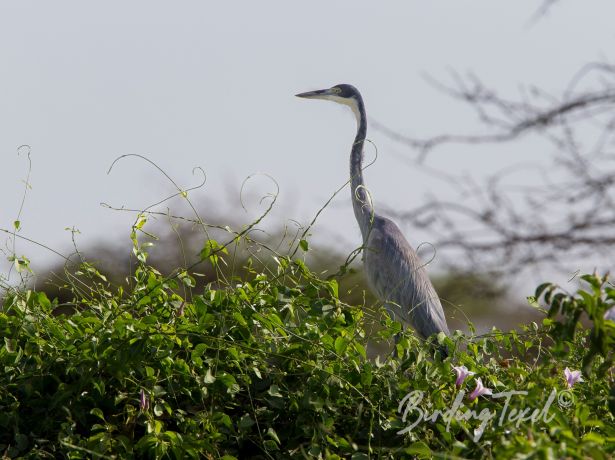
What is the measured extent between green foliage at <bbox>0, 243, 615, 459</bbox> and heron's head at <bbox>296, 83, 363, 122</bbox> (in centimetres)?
404

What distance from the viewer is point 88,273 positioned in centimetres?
355

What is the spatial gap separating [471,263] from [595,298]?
0.59 m

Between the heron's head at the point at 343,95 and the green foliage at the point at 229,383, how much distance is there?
4.04 m

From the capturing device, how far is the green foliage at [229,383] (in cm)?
310

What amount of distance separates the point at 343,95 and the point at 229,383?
4.67 meters

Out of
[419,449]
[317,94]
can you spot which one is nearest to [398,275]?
[317,94]

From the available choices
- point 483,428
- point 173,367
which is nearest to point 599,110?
point 483,428

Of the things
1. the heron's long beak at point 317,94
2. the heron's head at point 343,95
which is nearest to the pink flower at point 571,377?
the heron's head at point 343,95

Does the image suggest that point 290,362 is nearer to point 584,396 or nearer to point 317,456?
point 317,456

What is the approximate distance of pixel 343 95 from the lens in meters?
7.54

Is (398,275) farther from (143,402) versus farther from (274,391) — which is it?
(143,402)

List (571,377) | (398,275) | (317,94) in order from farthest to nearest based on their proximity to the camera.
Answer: (317,94) → (398,275) → (571,377)

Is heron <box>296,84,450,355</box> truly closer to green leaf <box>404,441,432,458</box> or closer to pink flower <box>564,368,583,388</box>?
pink flower <box>564,368,583,388</box>

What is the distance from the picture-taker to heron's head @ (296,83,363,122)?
7334 mm
